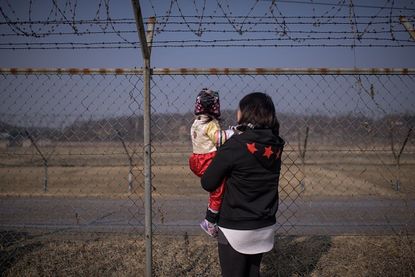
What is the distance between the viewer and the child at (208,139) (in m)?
2.40

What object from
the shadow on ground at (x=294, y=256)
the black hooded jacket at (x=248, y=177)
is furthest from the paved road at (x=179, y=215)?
the black hooded jacket at (x=248, y=177)

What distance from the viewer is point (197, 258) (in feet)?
13.6

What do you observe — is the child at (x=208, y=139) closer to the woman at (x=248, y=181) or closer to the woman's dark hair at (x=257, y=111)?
the woman at (x=248, y=181)

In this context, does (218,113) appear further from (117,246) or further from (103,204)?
(103,204)

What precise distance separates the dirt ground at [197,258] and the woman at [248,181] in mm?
1732

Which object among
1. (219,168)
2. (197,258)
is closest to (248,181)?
(219,168)

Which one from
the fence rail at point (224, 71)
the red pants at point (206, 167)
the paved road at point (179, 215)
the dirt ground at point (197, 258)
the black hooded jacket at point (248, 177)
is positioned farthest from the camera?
the paved road at point (179, 215)

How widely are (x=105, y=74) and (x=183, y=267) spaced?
2526 millimetres

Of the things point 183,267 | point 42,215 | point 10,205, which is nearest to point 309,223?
point 183,267

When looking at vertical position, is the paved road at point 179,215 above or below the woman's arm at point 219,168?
below

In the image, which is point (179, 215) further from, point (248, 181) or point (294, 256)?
point (248, 181)

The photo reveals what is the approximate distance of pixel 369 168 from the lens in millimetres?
20984

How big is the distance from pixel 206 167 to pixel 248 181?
1.44 feet

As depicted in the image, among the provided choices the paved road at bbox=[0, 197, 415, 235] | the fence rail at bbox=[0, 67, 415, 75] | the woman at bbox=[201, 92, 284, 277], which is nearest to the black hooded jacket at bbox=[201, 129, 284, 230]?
the woman at bbox=[201, 92, 284, 277]
